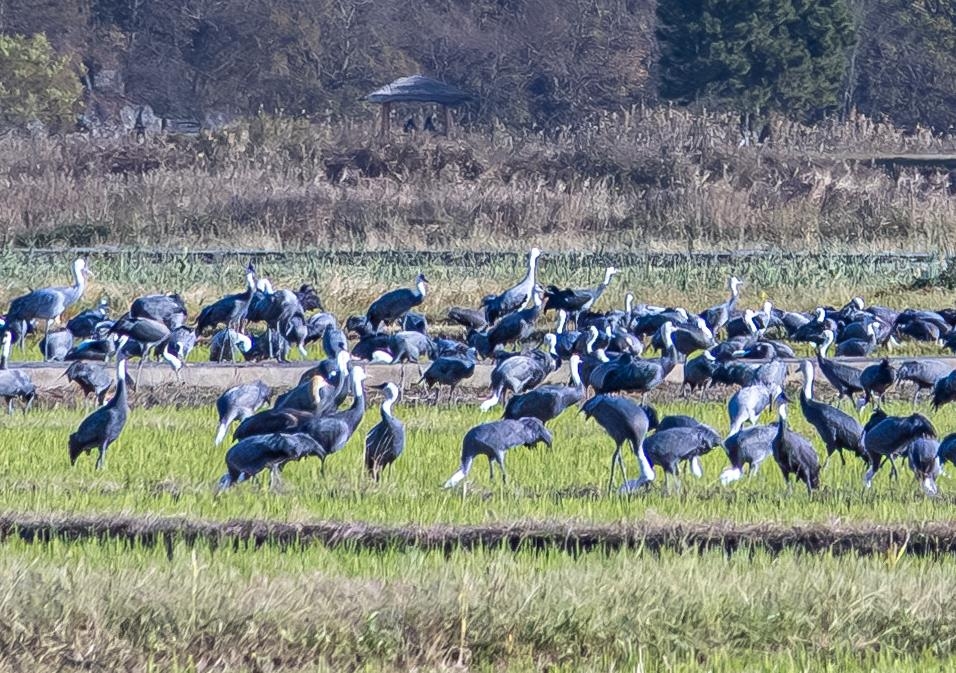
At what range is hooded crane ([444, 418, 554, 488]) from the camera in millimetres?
10906

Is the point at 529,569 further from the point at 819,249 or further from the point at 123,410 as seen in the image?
the point at 819,249

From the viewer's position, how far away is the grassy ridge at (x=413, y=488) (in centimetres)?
957

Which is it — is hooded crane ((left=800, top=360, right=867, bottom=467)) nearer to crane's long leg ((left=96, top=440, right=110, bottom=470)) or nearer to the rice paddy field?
the rice paddy field

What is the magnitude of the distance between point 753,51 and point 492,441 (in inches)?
1639

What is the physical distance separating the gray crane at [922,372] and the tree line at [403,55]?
4102 cm

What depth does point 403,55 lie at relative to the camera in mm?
66938

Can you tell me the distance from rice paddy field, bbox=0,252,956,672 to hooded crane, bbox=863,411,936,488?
0.72 ft

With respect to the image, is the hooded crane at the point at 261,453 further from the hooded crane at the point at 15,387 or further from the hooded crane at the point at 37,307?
the hooded crane at the point at 37,307

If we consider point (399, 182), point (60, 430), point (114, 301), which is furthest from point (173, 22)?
point (60, 430)

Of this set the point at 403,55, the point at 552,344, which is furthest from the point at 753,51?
the point at 552,344

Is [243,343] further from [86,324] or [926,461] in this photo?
[926,461]

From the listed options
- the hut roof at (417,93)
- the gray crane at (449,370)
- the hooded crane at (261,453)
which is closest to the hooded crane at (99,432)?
the hooded crane at (261,453)

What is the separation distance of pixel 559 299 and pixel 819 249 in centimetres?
943

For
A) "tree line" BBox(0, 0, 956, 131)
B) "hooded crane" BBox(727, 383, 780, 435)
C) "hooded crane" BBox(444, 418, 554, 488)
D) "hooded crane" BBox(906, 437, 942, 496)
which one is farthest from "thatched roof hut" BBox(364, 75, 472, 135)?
"hooded crane" BBox(906, 437, 942, 496)
